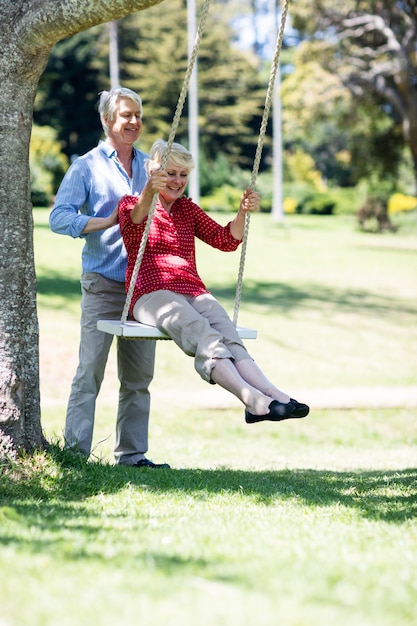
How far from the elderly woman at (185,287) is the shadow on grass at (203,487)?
1.50ft

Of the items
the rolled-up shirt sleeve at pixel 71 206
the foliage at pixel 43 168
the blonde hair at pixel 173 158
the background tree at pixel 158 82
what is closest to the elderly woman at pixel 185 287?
the blonde hair at pixel 173 158

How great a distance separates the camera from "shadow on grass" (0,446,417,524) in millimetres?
4246

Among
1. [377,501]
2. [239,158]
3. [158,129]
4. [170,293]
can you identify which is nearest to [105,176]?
[170,293]

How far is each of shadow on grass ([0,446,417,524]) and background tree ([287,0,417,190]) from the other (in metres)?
14.7

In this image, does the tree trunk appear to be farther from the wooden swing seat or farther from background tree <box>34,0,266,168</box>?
background tree <box>34,0,266,168</box>

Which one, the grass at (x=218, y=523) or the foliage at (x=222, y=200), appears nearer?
the grass at (x=218, y=523)

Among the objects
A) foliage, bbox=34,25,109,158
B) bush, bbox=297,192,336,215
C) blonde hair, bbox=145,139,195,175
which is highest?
foliage, bbox=34,25,109,158

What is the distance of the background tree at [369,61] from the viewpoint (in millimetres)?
20391

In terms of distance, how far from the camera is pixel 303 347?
13.9m

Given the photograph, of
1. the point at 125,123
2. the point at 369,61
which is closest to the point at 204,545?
the point at 125,123

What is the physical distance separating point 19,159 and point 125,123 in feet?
2.99

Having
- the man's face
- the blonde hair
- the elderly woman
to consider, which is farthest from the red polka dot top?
the man's face

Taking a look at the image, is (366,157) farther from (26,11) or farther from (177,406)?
(26,11)

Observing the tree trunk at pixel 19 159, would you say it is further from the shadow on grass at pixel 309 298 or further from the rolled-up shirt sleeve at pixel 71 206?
the shadow on grass at pixel 309 298
